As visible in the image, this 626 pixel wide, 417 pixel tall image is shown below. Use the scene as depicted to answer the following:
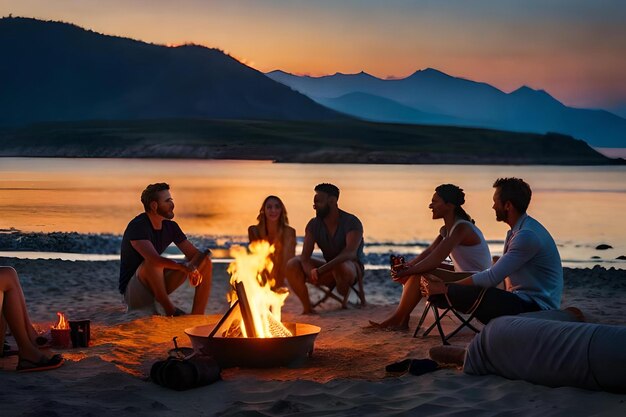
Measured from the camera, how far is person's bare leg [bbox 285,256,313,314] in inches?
331

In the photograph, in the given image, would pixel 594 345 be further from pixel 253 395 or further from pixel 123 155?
pixel 123 155

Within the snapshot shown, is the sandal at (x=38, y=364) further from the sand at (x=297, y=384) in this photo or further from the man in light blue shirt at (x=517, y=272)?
the man in light blue shirt at (x=517, y=272)

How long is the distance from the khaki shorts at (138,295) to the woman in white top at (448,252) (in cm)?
208

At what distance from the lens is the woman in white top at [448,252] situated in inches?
Answer: 270

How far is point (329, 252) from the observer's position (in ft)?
28.3

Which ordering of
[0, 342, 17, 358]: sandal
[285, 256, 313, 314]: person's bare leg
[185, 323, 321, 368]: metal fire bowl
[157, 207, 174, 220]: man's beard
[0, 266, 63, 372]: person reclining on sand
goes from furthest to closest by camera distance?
[285, 256, 313, 314]: person's bare leg, [157, 207, 174, 220]: man's beard, [0, 342, 17, 358]: sandal, [185, 323, 321, 368]: metal fire bowl, [0, 266, 63, 372]: person reclining on sand

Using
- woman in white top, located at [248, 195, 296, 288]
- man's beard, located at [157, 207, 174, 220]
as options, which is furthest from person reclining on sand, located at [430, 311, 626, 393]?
woman in white top, located at [248, 195, 296, 288]

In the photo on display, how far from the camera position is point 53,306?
8852 mm

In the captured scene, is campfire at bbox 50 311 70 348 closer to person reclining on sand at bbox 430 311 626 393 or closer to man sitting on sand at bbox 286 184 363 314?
man sitting on sand at bbox 286 184 363 314

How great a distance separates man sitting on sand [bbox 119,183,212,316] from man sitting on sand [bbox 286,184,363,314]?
99 centimetres

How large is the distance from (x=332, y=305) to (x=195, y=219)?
14.1 meters

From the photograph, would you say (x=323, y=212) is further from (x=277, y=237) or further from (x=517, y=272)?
(x=517, y=272)

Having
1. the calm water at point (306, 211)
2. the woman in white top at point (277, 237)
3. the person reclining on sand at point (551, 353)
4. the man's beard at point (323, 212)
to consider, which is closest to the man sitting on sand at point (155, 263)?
the woman in white top at point (277, 237)

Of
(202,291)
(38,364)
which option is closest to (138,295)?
(202,291)
